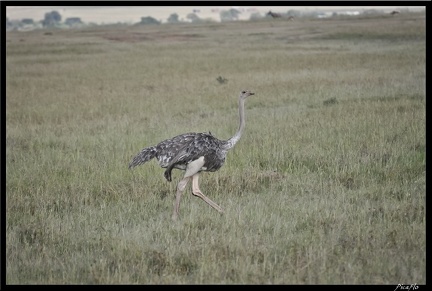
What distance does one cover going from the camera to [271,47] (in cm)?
3550

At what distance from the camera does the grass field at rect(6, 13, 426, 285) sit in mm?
6148

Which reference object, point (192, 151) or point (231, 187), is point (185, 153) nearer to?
point (192, 151)

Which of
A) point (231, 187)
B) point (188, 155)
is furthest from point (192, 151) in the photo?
point (231, 187)

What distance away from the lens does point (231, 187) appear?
8836mm

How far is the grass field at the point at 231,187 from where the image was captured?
6148mm

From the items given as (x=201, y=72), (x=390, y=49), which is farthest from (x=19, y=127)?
(x=390, y=49)

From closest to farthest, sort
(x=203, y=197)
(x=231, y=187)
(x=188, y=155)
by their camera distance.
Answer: (x=188, y=155), (x=203, y=197), (x=231, y=187)

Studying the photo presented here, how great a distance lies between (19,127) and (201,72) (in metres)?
10.3

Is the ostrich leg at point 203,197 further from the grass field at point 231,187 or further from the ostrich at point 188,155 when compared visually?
the grass field at point 231,187

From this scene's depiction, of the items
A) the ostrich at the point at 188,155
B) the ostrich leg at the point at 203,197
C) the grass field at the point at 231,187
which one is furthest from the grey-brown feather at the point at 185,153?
the grass field at the point at 231,187

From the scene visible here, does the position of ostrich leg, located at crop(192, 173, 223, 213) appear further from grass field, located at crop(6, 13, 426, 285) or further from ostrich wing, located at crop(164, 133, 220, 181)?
ostrich wing, located at crop(164, 133, 220, 181)

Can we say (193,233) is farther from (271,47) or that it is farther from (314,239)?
(271,47)

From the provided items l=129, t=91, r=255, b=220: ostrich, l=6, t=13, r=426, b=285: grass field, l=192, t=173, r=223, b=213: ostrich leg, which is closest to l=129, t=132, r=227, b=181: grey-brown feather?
l=129, t=91, r=255, b=220: ostrich
